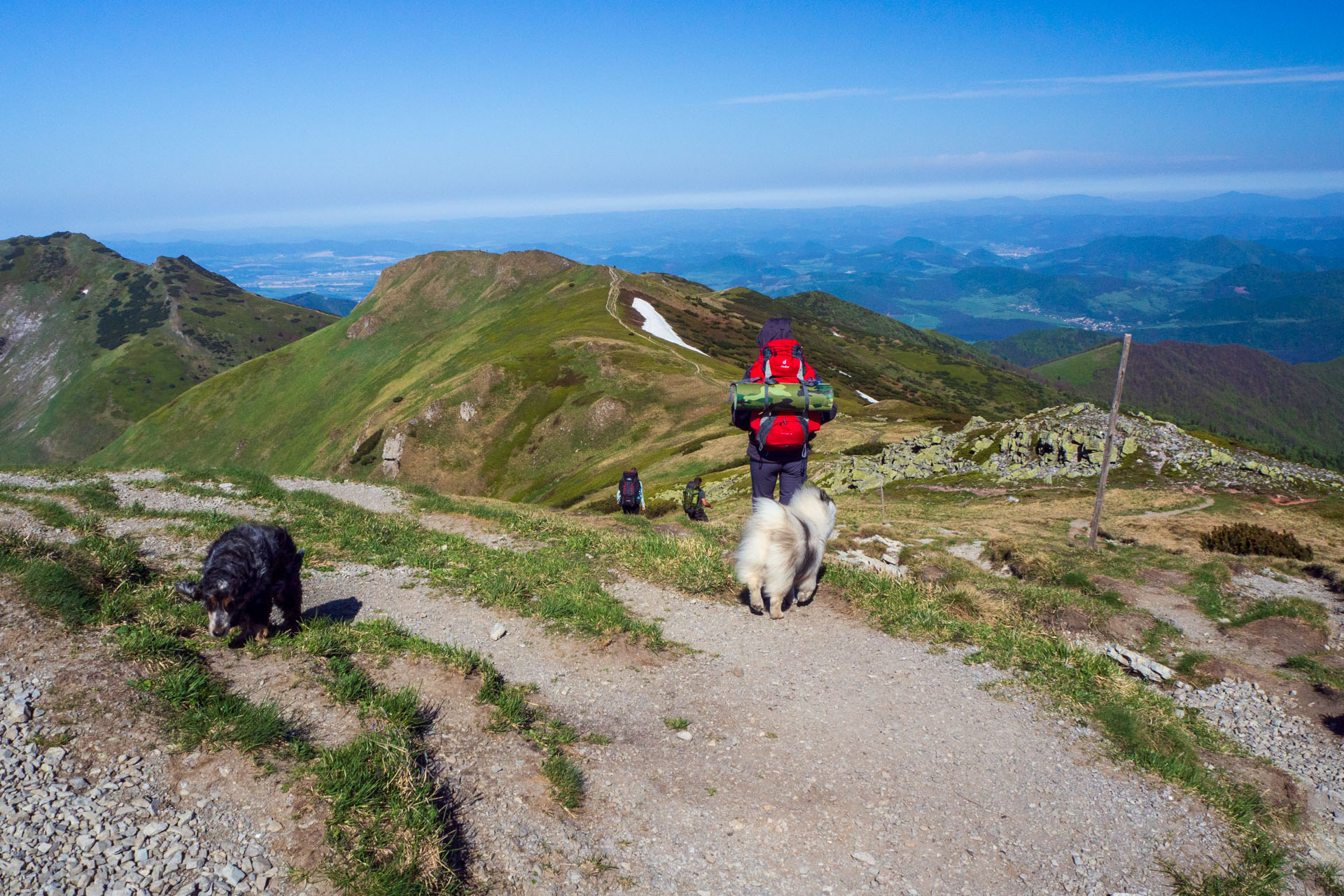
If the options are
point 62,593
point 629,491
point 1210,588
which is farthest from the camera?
point 629,491

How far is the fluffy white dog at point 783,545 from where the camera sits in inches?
413

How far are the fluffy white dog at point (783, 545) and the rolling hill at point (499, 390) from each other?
39.7 meters

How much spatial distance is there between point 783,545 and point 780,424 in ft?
6.93

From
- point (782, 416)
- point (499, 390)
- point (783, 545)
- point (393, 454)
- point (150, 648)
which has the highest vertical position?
point (782, 416)

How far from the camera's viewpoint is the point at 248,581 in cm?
825

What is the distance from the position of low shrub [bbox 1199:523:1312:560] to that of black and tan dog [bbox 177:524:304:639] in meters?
30.5

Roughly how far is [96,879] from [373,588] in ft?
26.1

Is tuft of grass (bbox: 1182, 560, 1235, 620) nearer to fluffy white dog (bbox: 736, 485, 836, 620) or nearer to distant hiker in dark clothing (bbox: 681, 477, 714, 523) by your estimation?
fluffy white dog (bbox: 736, 485, 836, 620)

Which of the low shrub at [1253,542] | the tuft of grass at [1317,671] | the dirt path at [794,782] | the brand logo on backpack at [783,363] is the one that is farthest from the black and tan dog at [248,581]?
the low shrub at [1253,542]

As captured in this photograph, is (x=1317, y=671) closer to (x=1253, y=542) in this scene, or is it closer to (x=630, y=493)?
(x=1253, y=542)

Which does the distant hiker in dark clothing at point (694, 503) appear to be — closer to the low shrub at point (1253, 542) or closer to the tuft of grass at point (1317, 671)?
the tuft of grass at point (1317, 671)

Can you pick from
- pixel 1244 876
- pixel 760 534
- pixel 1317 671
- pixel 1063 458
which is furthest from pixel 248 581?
pixel 1063 458

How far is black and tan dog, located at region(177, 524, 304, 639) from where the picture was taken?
802 centimetres

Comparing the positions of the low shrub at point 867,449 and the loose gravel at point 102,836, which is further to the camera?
the low shrub at point 867,449
